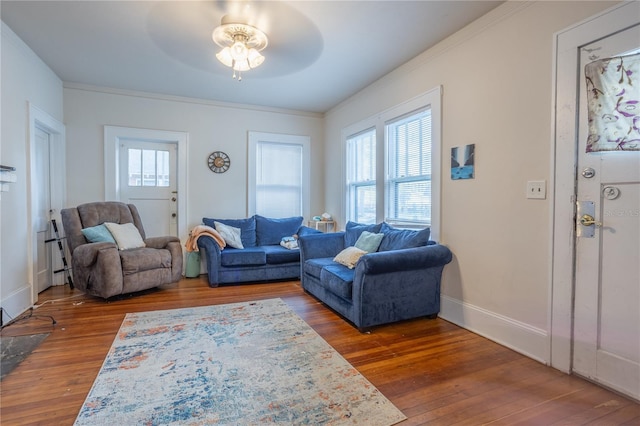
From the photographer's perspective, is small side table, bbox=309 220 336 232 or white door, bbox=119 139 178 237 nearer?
white door, bbox=119 139 178 237

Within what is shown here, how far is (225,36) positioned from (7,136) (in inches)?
86.2

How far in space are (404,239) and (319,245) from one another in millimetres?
1168

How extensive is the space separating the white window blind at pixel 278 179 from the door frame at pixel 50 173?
99.1 inches

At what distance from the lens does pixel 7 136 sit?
282 centimetres

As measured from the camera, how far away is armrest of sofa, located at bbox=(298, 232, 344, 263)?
374 centimetres

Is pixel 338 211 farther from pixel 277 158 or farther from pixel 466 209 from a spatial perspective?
pixel 466 209

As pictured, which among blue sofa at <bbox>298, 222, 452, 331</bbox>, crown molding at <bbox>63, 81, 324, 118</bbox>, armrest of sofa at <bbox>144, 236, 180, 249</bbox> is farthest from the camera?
crown molding at <bbox>63, 81, 324, 118</bbox>

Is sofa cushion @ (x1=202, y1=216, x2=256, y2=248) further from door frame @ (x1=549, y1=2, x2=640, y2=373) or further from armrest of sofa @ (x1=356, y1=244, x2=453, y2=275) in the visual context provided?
door frame @ (x1=549, y1=2, x2=640, y2=373)

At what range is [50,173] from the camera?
391 centimetres

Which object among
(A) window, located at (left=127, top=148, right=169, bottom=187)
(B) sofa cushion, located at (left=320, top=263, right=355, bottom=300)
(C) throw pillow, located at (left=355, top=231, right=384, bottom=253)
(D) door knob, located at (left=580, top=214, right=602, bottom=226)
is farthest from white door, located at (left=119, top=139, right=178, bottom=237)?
(D) door knob, located at (left=580, top=214, right=602, bottom=226)

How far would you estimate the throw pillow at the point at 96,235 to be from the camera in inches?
138

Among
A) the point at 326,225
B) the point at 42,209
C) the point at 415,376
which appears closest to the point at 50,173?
the point at 42,209

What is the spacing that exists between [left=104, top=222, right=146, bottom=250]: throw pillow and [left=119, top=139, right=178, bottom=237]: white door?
725 mm

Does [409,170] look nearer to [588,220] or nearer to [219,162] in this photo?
[588,220]
